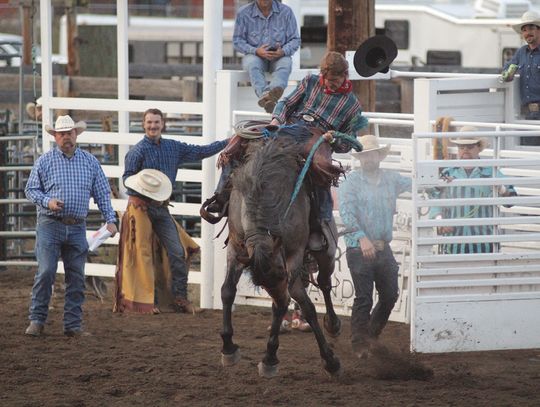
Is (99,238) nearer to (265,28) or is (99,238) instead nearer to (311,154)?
(265,28)

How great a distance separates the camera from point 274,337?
27.0 feet

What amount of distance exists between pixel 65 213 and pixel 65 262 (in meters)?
0.47

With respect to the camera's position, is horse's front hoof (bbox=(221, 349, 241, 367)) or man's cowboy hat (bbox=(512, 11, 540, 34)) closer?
horse's front hoof (bbox=(221, 349, 241, 367))

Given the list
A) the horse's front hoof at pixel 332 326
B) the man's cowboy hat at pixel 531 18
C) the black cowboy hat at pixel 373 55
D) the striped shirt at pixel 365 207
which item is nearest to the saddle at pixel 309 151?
Answer: the striped shirt at pixel 365 207

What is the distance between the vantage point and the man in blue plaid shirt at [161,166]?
1115 centimetres

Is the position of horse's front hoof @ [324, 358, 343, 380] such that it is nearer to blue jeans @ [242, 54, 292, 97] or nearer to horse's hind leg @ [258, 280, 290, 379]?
horse's hind leg @ [258, 280, 290, 379]

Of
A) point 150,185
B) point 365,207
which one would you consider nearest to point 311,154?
point 365,207

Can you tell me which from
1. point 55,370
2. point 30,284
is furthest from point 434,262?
point 30,284

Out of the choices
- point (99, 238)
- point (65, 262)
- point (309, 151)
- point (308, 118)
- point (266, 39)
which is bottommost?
point (65, 262)

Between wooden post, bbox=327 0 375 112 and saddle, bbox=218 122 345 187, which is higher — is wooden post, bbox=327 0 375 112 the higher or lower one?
the higher one

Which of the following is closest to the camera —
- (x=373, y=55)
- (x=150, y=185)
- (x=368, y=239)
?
(x=368, y=239)

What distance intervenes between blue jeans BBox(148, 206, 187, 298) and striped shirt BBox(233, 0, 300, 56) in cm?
178

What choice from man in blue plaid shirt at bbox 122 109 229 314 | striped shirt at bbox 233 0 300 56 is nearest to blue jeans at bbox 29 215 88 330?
man in blue plaid shirt at bbox 122 109 229 314

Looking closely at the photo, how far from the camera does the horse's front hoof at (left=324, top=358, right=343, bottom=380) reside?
8.28 meters
